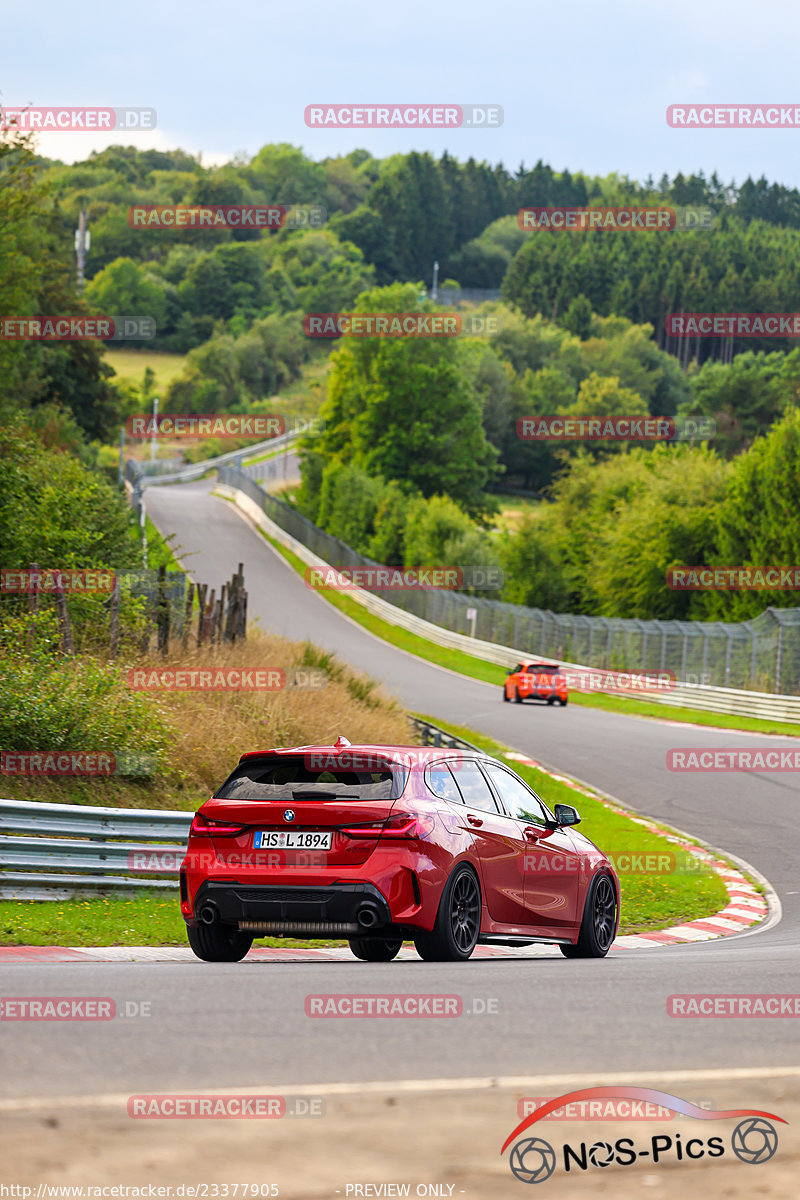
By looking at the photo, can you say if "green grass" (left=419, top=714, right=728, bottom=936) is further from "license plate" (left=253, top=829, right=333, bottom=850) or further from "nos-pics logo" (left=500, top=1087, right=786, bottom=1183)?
"nos-pics logo" (left=500, top=1087, right=786, bottom=1183)

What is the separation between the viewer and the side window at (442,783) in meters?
9.05

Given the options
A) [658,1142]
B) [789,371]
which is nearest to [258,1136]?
[658,1142]

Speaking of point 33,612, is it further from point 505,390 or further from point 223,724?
point 505,390

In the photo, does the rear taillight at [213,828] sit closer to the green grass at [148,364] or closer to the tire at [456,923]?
the tire at [456,923]

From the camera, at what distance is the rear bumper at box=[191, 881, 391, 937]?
841 centimetres

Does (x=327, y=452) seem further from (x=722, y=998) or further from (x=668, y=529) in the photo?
(x=722, y=998)

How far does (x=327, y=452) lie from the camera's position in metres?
104

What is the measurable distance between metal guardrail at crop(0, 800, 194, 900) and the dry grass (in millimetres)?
2366

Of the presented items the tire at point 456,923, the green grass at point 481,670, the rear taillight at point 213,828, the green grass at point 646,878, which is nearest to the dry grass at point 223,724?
the green grass at point 646,878

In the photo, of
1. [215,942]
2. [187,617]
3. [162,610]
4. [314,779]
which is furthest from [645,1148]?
[187,617]

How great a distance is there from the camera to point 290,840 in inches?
343

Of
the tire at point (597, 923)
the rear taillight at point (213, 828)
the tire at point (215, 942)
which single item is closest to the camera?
the rear taillight at point (213, 828)

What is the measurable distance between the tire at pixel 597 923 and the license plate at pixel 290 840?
271 centimetres

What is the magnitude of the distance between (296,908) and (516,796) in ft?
7.50
